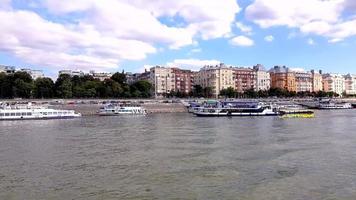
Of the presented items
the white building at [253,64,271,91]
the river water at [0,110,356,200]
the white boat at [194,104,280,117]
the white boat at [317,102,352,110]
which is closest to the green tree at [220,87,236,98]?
the white building at [253,64,271,91]

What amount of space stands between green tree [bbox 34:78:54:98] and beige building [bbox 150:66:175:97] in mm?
57540

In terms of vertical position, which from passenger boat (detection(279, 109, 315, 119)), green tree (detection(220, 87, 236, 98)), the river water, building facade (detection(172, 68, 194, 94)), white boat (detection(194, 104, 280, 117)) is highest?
building facade (detection(172, 68, 194, 94))

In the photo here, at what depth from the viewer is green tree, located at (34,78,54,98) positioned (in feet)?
387

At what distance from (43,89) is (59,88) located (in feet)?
12.8

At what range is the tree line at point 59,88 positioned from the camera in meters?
115

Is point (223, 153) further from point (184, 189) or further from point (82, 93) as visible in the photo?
point (82, 93)

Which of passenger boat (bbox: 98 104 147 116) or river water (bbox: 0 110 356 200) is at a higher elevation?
passenger boat (bbox: 98 104 147 116)

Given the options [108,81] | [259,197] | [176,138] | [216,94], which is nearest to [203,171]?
[259,197]

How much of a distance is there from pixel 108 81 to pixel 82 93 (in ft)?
35.0

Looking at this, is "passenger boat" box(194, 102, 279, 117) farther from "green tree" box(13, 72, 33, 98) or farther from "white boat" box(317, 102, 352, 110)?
"green tree" box(13, 72, 33, 98)

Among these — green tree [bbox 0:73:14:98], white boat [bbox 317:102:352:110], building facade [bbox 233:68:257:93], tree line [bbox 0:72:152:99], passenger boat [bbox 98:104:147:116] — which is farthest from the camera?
building facade [bbox 233:68:257:93]

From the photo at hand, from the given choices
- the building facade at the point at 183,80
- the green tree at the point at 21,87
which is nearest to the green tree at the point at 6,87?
the green tree at the point at 21,87

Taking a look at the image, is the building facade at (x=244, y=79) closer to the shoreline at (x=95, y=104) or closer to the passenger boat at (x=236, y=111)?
the shoreline at (x=95, y=104)

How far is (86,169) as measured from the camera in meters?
23.5
